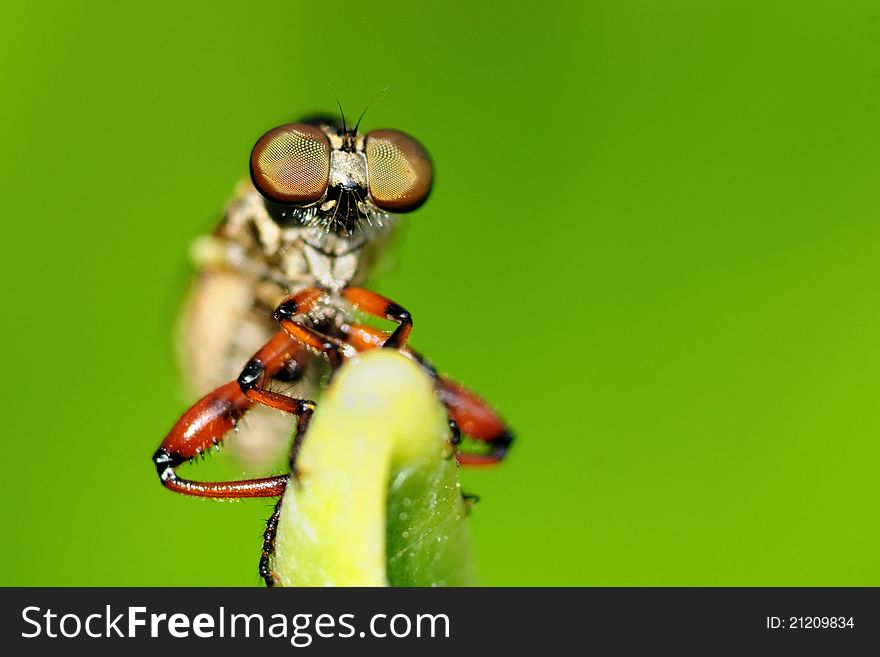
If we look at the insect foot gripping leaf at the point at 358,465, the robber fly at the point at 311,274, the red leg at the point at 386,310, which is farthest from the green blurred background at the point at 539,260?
the insect foot gripping leaf at the point at 358,465

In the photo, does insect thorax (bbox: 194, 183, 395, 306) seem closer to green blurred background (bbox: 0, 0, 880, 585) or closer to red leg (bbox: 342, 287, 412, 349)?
red leg (bbox: 342, 287, 412, 349)

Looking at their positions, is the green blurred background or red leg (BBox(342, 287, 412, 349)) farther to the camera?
the green blurred background

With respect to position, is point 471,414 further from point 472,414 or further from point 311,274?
point 311,274

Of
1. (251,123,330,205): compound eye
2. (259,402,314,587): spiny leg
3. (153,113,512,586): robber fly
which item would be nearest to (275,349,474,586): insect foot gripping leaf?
(259,402,314,587): spiny leg

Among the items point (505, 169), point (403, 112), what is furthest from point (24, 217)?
point (505, 169)
